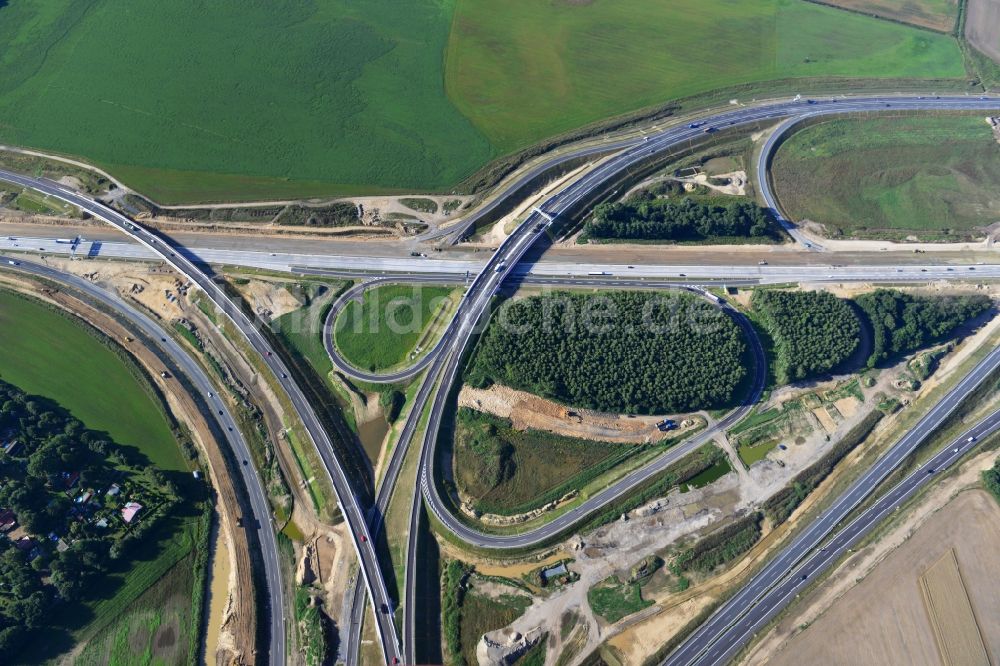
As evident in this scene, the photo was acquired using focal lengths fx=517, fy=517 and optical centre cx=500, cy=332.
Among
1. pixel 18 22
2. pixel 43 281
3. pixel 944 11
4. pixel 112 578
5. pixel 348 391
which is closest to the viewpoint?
pixel 112 578

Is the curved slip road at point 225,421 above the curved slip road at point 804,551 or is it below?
above

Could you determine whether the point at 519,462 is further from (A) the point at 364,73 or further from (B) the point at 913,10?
(B) the point at 913,10

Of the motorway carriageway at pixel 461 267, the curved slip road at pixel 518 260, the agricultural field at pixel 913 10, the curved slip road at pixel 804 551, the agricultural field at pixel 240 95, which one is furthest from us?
the agricultural field at pixel 913 10

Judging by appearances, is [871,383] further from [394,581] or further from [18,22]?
[18,22]

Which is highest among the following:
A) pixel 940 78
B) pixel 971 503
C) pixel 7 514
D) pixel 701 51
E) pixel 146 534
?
pixel 701 51

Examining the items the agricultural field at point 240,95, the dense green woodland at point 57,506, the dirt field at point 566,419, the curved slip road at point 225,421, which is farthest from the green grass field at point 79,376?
the dirt field at point 566,419

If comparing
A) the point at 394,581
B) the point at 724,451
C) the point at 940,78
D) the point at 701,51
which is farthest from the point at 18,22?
the point at 940,78

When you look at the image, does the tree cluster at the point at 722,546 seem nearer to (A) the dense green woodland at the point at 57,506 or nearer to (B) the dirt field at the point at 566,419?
(B) the dirt field at the point at 566,419

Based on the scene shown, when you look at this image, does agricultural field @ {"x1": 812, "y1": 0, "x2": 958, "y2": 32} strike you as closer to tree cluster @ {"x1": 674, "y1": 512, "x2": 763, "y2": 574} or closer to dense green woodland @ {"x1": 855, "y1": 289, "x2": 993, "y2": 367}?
dense green woodland @ {"x1": 855, "y1": 289, "x2": 993, "y2": 367}
